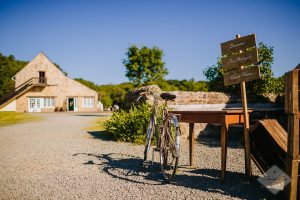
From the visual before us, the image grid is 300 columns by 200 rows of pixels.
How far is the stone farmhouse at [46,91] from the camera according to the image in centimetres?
3503

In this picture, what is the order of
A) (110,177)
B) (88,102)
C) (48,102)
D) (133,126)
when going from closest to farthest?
(110,177) < (133,126) < (48,102) < (88,102)

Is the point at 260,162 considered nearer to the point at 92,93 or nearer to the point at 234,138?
the point at 234,138

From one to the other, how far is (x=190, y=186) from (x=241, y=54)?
2.19m

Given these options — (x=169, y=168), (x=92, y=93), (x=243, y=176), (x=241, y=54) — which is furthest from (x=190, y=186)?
(x=92, y=93)

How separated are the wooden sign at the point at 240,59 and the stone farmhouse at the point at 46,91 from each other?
35.2m

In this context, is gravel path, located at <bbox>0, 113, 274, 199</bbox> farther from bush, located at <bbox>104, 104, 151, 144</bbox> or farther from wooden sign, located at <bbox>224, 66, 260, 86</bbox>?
wooden sign, located at <bbox>224, 66, 260, 86</bbox>

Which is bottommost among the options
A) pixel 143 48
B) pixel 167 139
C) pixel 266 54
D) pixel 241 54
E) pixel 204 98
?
pixel 167 139

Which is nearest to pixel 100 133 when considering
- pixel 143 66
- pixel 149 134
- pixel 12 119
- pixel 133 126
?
pixel 133 126

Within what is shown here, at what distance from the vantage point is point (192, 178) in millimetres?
3887

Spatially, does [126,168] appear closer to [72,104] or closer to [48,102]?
[72,104]

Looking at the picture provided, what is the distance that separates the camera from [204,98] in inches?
330

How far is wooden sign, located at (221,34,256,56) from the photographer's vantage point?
3697mm

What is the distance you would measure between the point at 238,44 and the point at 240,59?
0.24 m

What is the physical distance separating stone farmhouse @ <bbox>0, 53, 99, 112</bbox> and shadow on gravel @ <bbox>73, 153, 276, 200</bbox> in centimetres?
3345
